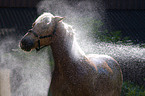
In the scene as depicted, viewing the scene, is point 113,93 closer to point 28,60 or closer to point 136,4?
Result: point 28,60

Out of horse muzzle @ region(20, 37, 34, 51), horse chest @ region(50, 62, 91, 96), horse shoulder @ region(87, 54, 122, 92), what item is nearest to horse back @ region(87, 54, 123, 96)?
horse shoulder @ region(87, 54, 122, 92)

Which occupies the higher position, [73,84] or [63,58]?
[63,58]

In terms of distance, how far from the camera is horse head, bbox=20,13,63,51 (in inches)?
94.2

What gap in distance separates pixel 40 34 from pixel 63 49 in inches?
13.4

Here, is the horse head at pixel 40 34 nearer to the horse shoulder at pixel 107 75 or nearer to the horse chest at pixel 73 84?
the horse chest at pixel 73 84

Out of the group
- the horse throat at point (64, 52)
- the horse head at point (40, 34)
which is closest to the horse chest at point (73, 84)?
the horse throat at point (64, 52)

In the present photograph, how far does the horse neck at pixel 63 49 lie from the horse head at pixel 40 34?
0.26ft

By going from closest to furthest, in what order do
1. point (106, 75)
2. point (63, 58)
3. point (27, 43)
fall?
1. point (27, 43)
2. point (63, 58)
3. point (106, 75)

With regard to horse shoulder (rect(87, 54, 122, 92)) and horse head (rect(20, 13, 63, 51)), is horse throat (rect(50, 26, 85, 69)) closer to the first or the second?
horse head (rect(20, 13, 63, 51))

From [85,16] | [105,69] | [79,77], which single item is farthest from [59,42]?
[85,16]

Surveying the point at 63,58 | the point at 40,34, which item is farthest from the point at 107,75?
the point at 40,34

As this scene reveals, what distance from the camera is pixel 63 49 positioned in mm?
2492

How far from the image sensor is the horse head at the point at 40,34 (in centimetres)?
239

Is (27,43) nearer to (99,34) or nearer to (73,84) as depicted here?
(73,84)
